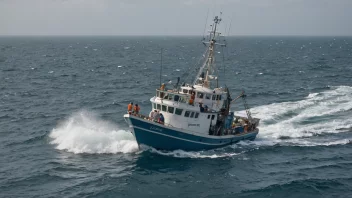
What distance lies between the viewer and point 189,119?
36406mm

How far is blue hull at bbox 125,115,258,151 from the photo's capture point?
115 feet

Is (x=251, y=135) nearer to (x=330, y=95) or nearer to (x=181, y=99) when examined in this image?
(x=181, y=99)

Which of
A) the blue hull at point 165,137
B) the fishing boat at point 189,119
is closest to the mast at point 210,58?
the fishing boat at point 189,119

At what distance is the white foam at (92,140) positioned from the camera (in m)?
36.5

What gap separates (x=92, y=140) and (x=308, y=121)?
2592 cm

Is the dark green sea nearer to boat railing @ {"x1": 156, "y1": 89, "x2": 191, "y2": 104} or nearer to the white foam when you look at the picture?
the white foam

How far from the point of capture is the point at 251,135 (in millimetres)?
40938

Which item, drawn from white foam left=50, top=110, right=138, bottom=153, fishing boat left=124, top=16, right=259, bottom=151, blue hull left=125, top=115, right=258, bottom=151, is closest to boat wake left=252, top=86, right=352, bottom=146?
fishing boat left=124, top=16, right=259, bottom=151

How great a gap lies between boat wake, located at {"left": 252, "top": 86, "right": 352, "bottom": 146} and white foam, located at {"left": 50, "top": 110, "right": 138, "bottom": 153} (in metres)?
13.8

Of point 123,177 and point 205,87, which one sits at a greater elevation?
point 205,87

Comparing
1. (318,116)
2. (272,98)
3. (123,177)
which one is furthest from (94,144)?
(272,98)

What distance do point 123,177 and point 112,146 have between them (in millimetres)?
6539

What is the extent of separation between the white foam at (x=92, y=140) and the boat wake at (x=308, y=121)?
45.3ft

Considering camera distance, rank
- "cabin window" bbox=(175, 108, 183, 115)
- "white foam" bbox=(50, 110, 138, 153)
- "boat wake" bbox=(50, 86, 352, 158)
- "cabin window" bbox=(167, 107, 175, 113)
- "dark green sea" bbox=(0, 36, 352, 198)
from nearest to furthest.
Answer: "dark green sea" bbox=(0, 36, 352, 198) → "cabin window" bbox=(175, 108, 183, 115) → "cabin window" bbox=(167, 107, 175, 113) → "white foam" bbox=(50, 110, 138, 153) → "boat wake" bbox=(50, 86, 352, 158)
